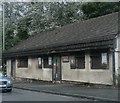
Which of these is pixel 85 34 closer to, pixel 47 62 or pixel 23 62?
pixel 47 62

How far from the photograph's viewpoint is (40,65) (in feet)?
110

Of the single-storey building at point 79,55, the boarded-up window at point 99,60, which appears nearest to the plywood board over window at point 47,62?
the single-storey building at point 79,55

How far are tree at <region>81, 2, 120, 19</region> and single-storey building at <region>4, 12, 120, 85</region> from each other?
16.8 ft

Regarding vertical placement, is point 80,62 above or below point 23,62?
below

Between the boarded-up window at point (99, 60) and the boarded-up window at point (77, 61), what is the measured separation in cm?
140

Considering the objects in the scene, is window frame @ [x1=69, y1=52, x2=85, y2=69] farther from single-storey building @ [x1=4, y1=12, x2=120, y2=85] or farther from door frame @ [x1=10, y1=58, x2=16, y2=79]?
door frame @ [x1=10, y1=58, x2=16, y2=79]

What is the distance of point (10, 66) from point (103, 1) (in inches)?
511

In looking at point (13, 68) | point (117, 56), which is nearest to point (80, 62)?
point (117, 56)

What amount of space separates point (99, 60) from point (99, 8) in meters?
14.2

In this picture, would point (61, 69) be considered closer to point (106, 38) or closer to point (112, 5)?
point (106, 38)

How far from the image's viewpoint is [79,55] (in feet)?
90.0

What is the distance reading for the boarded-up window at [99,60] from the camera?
79.3ft

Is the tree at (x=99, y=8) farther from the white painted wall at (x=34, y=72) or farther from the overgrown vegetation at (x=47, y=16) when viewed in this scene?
the white painted wall at (x=34, y=72)

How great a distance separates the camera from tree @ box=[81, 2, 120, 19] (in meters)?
37.5
